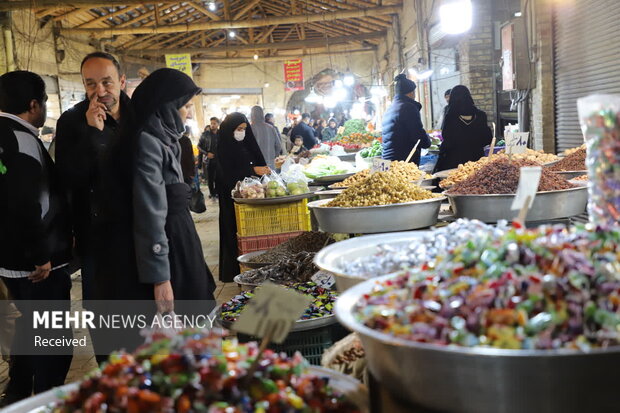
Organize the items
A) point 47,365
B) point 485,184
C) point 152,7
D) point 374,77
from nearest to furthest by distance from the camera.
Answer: point 485,184 < point 47,365 < point 152,7 < point 374,77

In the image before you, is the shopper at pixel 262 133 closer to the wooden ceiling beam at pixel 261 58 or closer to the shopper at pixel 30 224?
the shopper at pixel 30 224

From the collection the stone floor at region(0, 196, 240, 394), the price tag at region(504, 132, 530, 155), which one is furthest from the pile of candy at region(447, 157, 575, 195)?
the stone floor at region(0, 196, 240, 394)

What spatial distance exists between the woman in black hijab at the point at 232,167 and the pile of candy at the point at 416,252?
177 inches

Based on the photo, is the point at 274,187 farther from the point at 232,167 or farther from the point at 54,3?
the point at 54,3

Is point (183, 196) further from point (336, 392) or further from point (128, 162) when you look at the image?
point (336, 392)

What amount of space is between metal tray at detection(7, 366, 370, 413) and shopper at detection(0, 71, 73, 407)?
1.91 meters

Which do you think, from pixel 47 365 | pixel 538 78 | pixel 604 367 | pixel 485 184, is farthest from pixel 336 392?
pixel 538 78

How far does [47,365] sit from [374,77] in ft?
75.0

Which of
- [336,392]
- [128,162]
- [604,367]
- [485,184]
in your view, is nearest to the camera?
[604,367]

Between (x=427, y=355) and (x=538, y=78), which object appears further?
(x=538, y=78)

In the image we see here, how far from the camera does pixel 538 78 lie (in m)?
7.65

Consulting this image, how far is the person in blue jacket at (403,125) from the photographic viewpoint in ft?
21.0

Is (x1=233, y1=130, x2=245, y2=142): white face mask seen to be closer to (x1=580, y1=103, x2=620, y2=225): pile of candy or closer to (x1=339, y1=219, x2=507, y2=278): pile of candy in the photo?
(x1=339, y1=219, x2=507, y2=278): pile of candy

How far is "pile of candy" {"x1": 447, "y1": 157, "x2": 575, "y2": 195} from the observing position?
3021 millimetres
